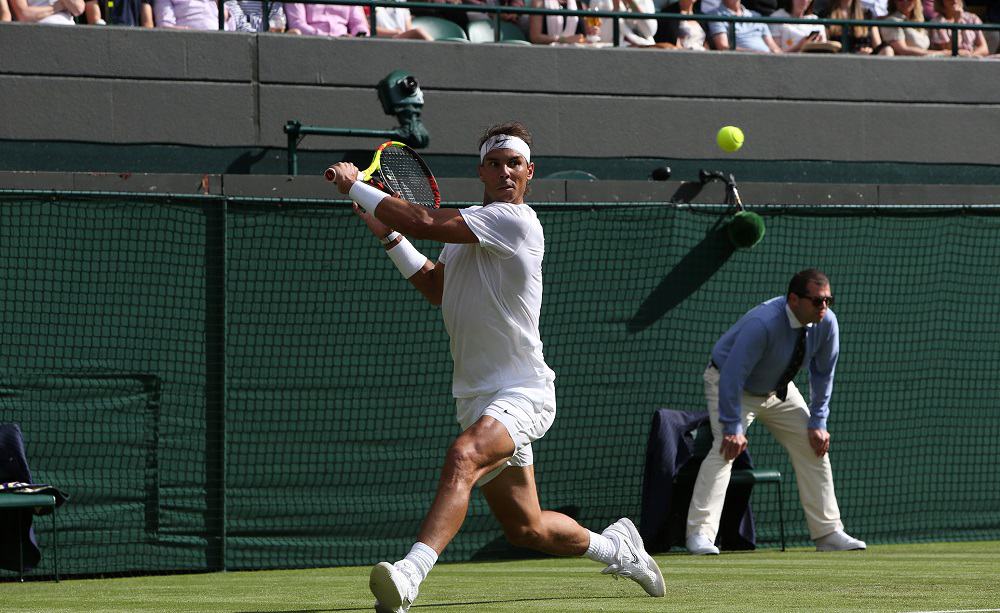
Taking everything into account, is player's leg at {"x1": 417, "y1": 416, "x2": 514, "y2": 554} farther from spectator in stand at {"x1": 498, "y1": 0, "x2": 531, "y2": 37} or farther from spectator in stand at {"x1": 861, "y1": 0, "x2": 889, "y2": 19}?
spectator in stand at {"x1": 861, "y1": 0, "x2": 889, "y2": 19}

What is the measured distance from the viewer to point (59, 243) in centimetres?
864

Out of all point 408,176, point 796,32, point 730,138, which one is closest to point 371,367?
point 408,176

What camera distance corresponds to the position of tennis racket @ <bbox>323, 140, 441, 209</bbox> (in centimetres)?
628

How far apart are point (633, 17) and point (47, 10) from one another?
488 centimetres

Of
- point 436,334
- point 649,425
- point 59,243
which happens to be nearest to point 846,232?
point 649,425

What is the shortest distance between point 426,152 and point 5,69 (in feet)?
10.9

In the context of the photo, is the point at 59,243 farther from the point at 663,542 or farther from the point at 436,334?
the point at 663,542

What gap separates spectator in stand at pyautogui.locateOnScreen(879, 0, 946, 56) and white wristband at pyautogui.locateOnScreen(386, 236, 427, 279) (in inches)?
355

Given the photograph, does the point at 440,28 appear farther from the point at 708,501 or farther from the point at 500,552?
the point at 708,501

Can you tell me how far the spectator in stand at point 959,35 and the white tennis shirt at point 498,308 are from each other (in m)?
10.00

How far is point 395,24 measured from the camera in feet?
42.1

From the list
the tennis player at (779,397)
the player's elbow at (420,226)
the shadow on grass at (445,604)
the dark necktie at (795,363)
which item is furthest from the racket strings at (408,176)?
the dark necktie at (795,363)

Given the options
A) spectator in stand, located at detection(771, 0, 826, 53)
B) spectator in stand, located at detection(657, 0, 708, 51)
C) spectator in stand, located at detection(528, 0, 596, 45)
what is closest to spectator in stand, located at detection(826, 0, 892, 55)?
spectator in stand, located at detection(771, 0, 826, 53)

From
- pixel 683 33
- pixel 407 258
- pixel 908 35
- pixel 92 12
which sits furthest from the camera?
pixel 908 35
